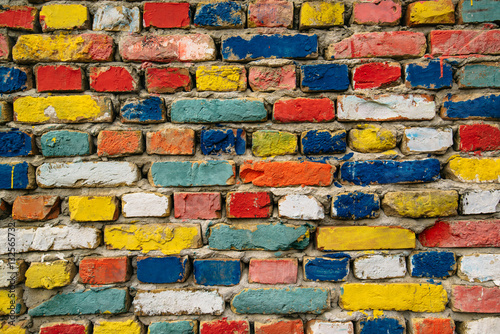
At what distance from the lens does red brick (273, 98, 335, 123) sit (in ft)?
3.05

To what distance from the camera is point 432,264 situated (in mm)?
917

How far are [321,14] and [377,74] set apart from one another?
26cm

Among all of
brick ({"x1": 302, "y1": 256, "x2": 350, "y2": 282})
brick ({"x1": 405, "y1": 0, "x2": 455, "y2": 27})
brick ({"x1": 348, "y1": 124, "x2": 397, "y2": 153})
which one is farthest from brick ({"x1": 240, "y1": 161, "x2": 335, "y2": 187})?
brick ({"x1": 405, "y1": 0, "x2": 455, "y2": 27})

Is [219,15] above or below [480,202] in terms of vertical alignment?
above

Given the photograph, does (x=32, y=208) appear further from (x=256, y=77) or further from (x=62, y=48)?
(x=256, y=77)

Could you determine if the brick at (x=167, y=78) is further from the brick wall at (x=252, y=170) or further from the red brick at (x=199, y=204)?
the red brick at (x=199, y=204)

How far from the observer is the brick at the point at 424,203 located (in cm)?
91

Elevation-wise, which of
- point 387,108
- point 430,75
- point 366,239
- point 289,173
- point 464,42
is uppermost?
point 464,42

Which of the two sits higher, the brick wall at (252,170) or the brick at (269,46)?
the brick at (269,46)

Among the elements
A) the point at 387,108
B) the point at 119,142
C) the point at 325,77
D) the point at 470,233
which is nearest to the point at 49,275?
the point at 119,142

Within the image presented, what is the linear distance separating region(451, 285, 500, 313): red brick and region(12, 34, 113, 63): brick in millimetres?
1321

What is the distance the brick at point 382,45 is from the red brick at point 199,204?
0.60m

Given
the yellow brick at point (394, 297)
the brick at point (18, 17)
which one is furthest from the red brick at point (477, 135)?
the brick at point (18, 17)

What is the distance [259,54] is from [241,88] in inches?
4.8
